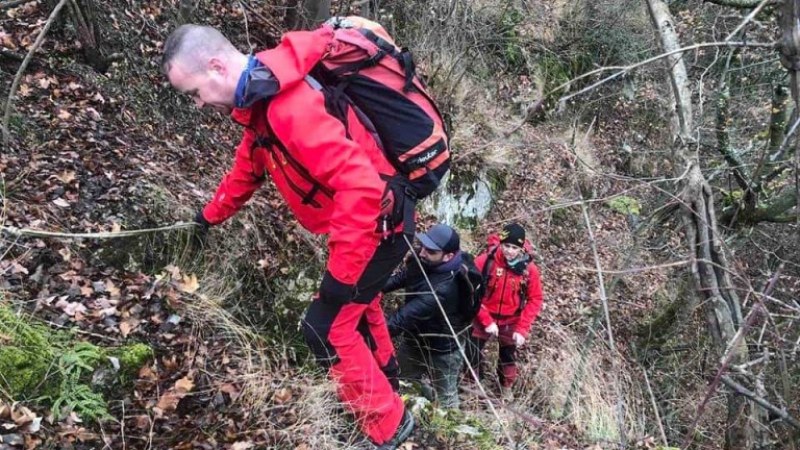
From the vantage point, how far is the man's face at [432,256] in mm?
4920

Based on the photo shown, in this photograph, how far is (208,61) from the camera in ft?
8.71

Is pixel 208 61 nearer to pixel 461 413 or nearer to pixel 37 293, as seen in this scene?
pixel 37 293

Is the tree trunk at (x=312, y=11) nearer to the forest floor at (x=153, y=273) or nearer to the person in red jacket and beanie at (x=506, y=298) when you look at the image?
the forest floor at (x=153, y=273)

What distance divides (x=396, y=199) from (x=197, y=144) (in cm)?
266

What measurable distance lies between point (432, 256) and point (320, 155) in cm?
239

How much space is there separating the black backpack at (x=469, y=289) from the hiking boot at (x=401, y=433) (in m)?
1.53

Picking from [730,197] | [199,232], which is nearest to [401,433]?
[199,232]

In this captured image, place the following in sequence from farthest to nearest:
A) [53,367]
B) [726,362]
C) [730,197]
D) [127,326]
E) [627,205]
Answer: [627,205]
[730,197]
[127,326]
[53,367]
[726,362]

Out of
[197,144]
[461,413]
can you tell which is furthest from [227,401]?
[197,144]

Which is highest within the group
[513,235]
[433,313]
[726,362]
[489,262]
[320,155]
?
[320,155]

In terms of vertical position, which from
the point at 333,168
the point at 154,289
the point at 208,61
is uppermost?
the point at 208,61

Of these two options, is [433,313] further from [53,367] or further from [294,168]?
[53,367]

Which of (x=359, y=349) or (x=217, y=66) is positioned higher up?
(x=217, y=66)

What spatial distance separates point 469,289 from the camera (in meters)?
5.05
